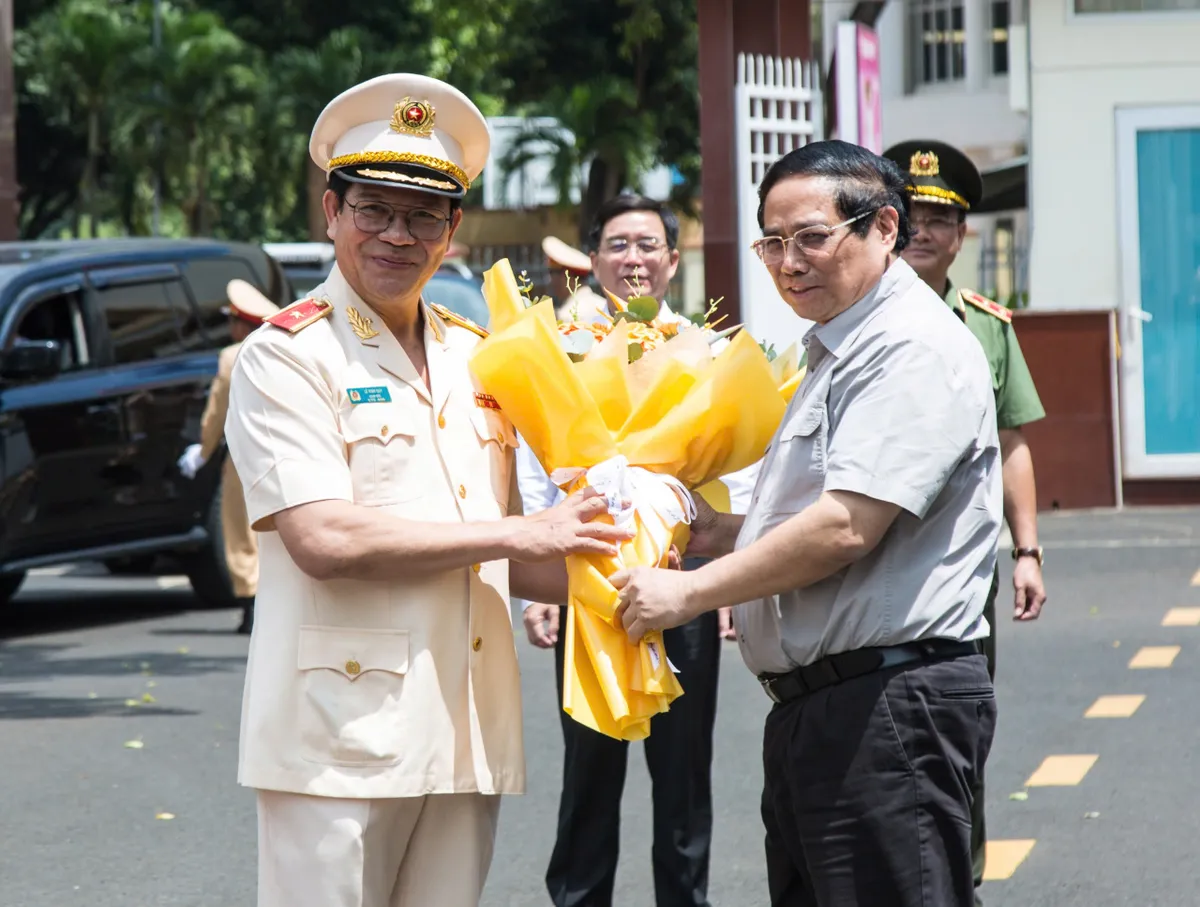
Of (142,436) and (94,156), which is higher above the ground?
(94,156)

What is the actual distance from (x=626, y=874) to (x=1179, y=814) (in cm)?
199

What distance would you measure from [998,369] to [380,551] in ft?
9.07

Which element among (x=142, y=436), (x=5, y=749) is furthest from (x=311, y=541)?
(x=142, y=436)

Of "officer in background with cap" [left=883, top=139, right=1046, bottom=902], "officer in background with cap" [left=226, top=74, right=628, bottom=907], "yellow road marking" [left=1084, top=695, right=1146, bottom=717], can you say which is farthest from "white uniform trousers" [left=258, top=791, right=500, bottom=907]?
"yellow road marking" [left=1084, top=695, right=1146, bottom=717]

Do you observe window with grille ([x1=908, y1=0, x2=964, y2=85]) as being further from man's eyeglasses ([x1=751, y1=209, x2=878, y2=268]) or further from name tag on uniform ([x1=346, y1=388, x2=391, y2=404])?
name tag on uniform ([x1=346, y1=388, x2=391, y2=404])

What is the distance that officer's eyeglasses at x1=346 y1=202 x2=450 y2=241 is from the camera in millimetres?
3707

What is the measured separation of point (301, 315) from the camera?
3.69 metres

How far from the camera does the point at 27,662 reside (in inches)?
413

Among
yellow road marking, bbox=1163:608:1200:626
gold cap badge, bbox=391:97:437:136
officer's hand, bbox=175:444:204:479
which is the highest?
gold cap badge, bbox=391:97:437:136

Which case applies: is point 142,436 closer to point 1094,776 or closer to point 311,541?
point 1094,776

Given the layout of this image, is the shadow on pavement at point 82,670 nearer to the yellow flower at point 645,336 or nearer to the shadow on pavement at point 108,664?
the shadow on pavement at point 108,664

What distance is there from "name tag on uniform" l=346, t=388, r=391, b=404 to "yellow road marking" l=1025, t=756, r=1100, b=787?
170 inches

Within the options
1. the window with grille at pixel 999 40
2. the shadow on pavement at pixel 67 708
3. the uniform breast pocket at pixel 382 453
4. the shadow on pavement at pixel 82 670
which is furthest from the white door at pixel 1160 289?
the window with grille at pixel 999 40

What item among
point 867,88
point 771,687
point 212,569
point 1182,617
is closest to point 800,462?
point 771,687
